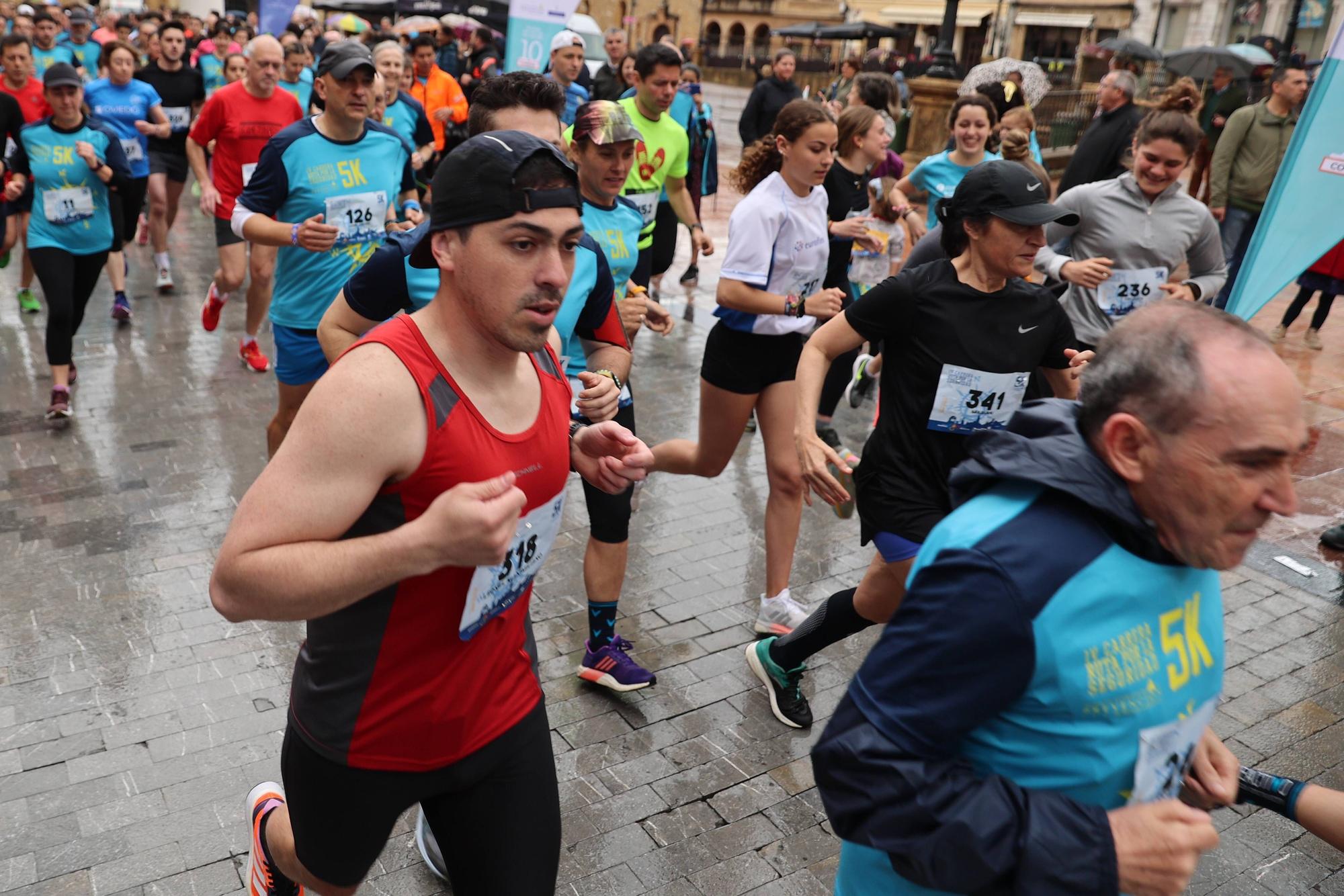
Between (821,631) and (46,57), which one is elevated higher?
(46,57)

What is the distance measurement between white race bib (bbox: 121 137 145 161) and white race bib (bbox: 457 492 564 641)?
872 cm

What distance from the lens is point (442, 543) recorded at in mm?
1793

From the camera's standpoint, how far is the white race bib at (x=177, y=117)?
421 inches

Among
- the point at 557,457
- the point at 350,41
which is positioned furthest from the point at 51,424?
the point at 557,457

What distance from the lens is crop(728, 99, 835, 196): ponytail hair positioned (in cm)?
475

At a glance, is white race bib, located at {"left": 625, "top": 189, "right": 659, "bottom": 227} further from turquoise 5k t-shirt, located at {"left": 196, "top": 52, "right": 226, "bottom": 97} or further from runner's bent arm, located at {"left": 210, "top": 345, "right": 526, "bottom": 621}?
turquoise 5k t-shirt, located at {"left": 196, "top": 52, "right": 226, "bottom": 97}

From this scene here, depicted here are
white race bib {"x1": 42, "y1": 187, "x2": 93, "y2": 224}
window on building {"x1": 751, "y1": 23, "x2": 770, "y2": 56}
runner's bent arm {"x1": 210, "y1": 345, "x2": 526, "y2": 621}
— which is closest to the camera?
runner's bent arm {"x1": 210, "y1": 345, "x2": 526, "y2": 621}

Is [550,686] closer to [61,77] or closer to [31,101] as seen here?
[61,77]

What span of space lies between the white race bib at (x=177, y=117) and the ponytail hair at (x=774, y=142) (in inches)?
283

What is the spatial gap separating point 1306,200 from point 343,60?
448 cm

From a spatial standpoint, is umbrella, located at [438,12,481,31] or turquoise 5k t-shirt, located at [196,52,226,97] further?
umbrella, located at [438,12,481,31]

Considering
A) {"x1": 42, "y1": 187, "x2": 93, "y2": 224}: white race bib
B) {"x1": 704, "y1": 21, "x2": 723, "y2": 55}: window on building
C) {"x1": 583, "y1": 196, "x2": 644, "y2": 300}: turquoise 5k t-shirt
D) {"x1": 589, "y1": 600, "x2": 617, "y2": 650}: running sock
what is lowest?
{"x1": 704, "y1": 21, "x2": 723, "y2": 55}: window on building

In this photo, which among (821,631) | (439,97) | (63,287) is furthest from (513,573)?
(439,97)

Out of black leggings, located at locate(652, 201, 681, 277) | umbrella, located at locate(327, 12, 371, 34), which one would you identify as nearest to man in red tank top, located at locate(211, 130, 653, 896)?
black leggings, located at locate(652, 201, 681, 277)
